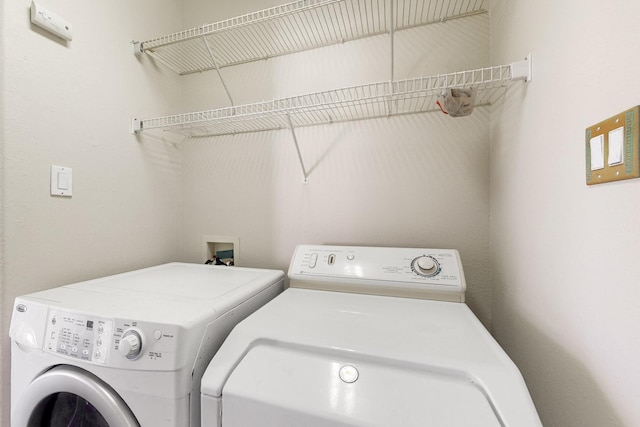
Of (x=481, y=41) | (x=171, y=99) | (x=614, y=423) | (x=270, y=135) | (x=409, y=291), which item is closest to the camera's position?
(x=614, y=423)

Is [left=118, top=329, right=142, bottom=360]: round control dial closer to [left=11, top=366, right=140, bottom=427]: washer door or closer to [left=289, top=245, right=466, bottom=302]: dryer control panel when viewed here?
[left=11, top=366, right=140, bottom=427]: washer door

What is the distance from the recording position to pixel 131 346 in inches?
26.0

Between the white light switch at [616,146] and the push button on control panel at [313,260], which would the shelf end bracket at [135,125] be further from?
the white light switch at [616,146]

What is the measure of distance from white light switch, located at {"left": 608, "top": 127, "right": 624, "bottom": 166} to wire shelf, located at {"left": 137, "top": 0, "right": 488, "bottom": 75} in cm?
106

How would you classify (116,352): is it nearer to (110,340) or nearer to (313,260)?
(110,340)

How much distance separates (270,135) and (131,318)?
3.74 ft

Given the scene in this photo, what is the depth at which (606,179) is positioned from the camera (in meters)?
0.48

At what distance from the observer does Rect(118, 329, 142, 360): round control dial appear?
0.66m

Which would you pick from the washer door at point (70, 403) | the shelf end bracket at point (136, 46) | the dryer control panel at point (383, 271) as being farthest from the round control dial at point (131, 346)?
the shelf end bracket at point (136, 46)

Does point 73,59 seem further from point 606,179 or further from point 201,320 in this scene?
point 606,179

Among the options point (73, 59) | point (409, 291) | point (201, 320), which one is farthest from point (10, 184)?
point (409, 291)

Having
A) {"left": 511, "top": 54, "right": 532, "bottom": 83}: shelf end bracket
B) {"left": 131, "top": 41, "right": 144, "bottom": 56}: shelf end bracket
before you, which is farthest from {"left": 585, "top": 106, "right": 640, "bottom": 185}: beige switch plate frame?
{"left": 131, "top": 41, "right": 144, "bottom": 56}: shelf end bracket

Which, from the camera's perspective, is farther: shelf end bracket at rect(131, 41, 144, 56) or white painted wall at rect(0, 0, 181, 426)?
shelf end bracket at rect(131, 41, 144, 56)

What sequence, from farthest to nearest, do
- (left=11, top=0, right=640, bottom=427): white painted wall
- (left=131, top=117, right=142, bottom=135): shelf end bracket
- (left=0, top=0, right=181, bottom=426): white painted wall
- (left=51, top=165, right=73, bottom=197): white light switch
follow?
(left=131, top=117, right=142, bottom=135): shelf end bracket, (left=51, top=165, right=73, bottom=197): white light switch, (left=0, top=0, right=181, bottom=426): white painted wall, (left=11, top=0, right=640, bottom=427): white painted wall
